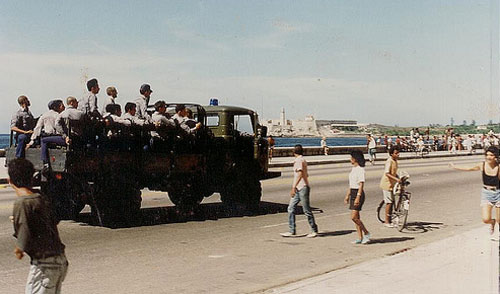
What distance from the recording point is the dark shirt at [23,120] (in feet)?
41.2

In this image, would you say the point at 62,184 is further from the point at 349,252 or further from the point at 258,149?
the point at 349,252

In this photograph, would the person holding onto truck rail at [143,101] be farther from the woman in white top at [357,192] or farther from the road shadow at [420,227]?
the road shadow at [420,227]

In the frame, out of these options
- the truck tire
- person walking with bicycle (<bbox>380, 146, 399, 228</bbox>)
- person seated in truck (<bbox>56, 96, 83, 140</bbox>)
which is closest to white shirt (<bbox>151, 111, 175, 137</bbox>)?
person seated in truck (<bbox>56, 96, 83, 140</bbox>)

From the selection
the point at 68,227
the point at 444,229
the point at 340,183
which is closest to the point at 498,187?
the point at 444,229

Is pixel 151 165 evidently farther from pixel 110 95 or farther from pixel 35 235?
pixel 35 235

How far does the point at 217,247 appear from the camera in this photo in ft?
33.2

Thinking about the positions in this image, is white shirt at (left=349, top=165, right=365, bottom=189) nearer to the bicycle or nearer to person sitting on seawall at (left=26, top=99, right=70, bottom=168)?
the bicycle

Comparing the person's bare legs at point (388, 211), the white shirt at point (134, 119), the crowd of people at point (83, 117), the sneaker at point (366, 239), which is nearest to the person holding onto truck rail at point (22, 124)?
the crowd of people at point (83, 117)

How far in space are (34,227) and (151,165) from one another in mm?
7982

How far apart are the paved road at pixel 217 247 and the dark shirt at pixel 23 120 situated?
6.30ft

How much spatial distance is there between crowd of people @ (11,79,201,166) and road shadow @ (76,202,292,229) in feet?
5.91

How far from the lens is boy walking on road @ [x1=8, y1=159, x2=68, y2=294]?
4.62 m

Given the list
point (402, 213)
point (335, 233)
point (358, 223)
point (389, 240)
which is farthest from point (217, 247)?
point (402, 213)

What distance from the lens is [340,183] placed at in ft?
73.8
